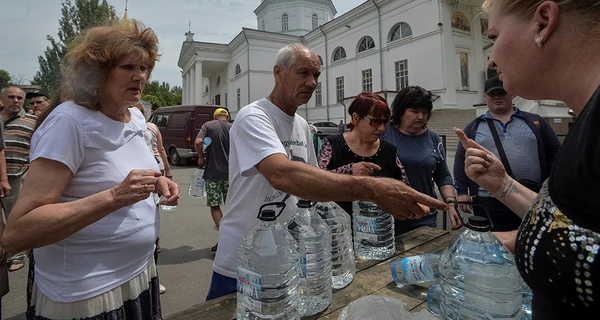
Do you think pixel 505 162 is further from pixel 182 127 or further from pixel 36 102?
pixel 182 127

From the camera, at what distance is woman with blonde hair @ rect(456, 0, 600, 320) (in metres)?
0.58

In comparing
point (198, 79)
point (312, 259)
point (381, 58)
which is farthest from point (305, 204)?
Answer: point (198, 79)

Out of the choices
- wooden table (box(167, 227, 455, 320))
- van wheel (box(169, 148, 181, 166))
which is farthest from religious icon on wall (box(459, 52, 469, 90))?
wooden table (box(167, 227, 455, 320))

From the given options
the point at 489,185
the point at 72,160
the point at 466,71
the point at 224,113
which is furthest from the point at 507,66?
the point at 466,71

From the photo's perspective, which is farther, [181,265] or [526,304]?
[181,265]

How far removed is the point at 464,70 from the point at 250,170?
2169cm

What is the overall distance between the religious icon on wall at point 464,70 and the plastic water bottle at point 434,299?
20.9 metres

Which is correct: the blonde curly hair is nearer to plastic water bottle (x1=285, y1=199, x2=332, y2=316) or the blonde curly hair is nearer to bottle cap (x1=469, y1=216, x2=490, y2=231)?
plastic water bottle (x1=285, y1=199, x2=332, y2=316)

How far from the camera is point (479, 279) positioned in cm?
116

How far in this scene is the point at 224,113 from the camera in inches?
246

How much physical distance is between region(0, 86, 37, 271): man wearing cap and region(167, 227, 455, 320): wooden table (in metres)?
4.23

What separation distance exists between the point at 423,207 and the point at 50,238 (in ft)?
5.27

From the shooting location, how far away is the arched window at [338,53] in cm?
2648

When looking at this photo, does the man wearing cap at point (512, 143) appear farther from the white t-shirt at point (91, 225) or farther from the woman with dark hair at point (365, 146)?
the white t-shirt at point (91, 225)
